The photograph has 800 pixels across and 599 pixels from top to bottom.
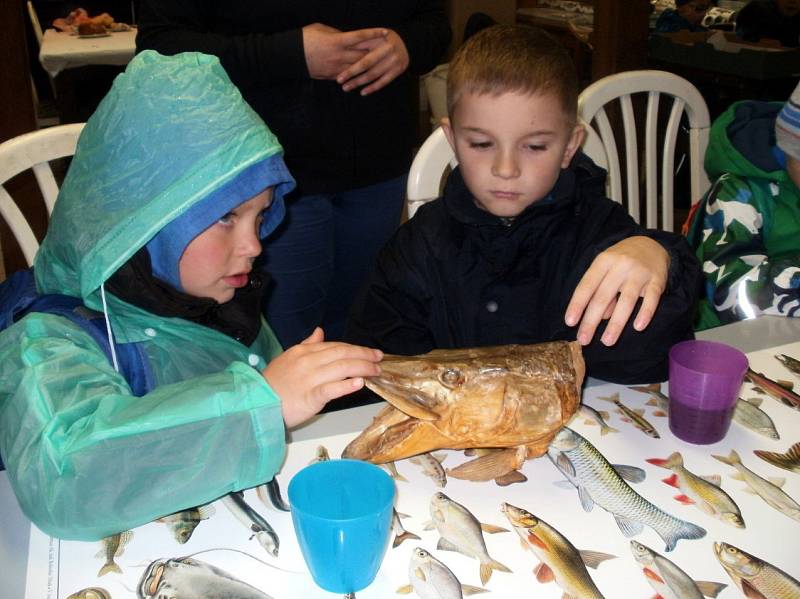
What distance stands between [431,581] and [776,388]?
695 mm

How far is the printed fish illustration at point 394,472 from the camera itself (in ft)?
3.38

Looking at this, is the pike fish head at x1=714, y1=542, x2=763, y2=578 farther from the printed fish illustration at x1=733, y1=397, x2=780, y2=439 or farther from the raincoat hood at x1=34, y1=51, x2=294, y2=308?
the raincoat hood at x1=34, y1=51, x2=294, y2=308

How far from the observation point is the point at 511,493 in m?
1.00

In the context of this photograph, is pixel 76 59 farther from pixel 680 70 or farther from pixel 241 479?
pixel 241 479

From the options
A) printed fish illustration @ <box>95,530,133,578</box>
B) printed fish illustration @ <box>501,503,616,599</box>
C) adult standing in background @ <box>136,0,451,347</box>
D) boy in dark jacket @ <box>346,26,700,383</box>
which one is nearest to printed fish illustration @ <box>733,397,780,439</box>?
boy in dark jacket @ <box>346,26,700,383</box>

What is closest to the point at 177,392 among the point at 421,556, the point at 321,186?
the point at 421,556

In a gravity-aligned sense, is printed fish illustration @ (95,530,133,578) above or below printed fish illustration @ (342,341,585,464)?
below

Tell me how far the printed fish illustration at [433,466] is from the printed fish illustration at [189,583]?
284 mm

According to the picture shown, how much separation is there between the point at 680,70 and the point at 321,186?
345 centimetres

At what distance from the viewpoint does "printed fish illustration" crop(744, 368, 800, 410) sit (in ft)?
3.97

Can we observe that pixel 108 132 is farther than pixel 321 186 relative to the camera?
No

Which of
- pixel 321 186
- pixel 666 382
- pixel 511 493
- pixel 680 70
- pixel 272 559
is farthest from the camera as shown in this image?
pixel 680 70

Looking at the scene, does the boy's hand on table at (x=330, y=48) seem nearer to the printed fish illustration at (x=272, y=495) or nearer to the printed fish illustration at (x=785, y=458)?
the printed fish illustration at (x=272, y=495)

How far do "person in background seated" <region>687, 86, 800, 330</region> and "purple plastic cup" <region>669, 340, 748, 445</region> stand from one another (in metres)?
0.46
